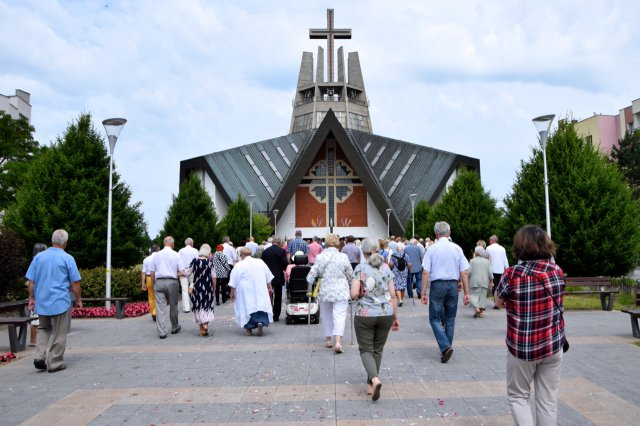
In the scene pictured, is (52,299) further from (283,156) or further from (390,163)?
(390,163)

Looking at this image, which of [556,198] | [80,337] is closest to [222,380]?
[80,337]

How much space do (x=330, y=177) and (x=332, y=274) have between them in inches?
1781

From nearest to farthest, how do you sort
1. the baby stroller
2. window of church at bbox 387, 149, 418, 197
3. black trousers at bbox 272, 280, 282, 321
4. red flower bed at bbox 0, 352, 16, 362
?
red flower bed at bbox 0, 352, 16, 362 → the baby stroller → black trousers at bbox 272, 280, 282, 321 → window of church at bbox 387, 149, 418, 197

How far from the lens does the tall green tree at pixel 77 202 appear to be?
1516 centimetres

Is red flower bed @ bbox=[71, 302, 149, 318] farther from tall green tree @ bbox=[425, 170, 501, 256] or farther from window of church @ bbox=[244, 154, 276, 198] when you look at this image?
window of church @ bbox=[244, 154, 276, 198]

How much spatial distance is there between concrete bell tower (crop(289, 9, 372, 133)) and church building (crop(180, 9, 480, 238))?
12681 millimetres

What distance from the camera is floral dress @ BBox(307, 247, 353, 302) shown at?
25.7 ft

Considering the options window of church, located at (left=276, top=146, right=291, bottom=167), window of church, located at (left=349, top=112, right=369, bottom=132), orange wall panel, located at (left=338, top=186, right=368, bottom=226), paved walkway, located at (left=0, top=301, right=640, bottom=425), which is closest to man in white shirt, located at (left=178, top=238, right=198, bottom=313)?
paved walkway, located at (left=0, top=301, right=640, bottom=425)

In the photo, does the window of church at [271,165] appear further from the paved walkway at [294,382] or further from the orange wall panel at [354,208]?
the paved walkway at [294,382]

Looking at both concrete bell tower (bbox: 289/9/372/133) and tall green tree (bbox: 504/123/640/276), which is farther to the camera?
concrete bell tower (bbox: 289/9/372/133)

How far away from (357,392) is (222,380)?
153 cm

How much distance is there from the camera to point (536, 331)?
12.0 feet

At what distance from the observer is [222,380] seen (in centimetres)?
604

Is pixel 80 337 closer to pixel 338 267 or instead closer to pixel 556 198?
pixel 338 267
